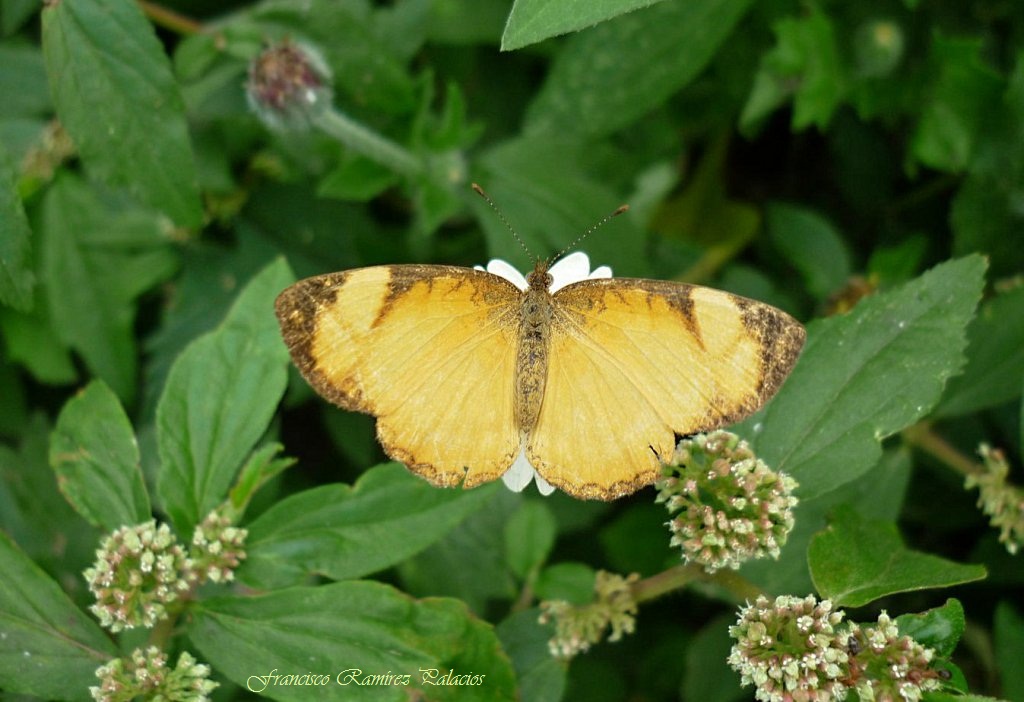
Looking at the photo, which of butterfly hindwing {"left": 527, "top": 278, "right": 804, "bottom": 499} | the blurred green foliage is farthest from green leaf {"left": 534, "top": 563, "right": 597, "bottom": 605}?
butterfly hindwing {"left": 527, "top": 278, "right": 804, "bottom": 499}

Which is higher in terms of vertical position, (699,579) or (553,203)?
(553,203)

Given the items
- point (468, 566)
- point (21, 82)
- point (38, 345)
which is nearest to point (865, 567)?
point (468, 566)

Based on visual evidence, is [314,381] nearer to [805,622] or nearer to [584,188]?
[805,622]

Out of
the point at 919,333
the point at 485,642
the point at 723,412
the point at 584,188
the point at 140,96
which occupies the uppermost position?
the point at 584,188

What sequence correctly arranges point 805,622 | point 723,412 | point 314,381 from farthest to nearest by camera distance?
point 314,381 < point 723,412 < point 805,622

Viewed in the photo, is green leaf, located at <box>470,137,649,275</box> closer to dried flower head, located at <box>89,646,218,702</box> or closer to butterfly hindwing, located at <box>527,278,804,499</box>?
butterfly hindwing, located at <box>527,278,804,499</box>

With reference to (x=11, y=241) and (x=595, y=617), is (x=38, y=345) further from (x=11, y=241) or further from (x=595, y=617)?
(x=595, y=617)

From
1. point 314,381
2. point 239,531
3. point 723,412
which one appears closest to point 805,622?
point 723,412

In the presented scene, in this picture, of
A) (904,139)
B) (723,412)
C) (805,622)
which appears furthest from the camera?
(904,139)
